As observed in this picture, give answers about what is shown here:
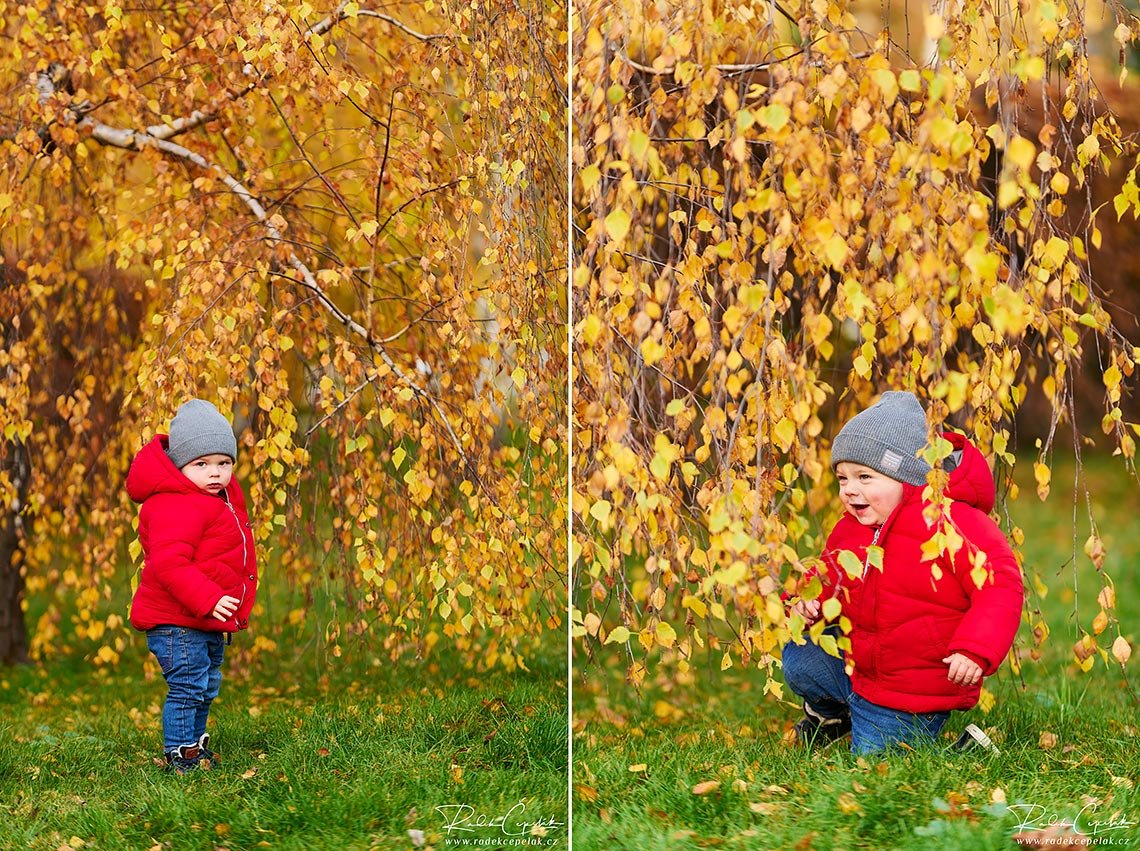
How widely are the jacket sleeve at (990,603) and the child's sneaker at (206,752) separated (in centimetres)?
191

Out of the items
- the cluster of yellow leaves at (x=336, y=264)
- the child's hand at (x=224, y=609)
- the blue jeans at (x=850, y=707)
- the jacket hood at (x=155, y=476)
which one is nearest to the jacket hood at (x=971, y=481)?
the blue jeans at (x=850, y=707)

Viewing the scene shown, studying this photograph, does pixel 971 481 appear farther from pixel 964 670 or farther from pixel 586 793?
pixel 586 793

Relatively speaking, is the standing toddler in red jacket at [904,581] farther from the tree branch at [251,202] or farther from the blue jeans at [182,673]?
the blue jeans at [182,673]

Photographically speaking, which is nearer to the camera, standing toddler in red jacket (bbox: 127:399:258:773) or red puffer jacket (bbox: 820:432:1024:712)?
red puffer jacket (bbox: 820:432:1024:712)

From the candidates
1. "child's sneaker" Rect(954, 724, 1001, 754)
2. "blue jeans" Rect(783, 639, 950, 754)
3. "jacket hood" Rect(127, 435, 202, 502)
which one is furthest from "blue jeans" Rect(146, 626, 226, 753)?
"child's sneaker" Rect(954, 724, 1001, 754)

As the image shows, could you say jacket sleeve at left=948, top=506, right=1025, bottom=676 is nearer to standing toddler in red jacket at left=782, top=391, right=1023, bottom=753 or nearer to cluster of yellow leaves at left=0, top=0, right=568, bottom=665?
standing toddler in red jacket at left=782, top=391, right=1023, bottom=753

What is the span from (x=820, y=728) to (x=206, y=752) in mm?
1641

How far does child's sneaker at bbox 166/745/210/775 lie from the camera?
115 inches

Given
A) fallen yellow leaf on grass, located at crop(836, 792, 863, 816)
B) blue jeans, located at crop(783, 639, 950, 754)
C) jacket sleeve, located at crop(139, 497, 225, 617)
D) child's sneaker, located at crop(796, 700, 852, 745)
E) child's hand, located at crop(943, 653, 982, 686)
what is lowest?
child's sneaker, located at crop(796, 700, 852, 745)

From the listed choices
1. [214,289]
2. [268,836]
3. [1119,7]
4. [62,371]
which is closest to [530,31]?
[214,289]

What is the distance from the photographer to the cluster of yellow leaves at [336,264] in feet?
9.60

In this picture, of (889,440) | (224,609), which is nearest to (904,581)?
(889,440)

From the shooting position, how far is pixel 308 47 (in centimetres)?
289

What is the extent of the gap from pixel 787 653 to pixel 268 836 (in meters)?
1.35
